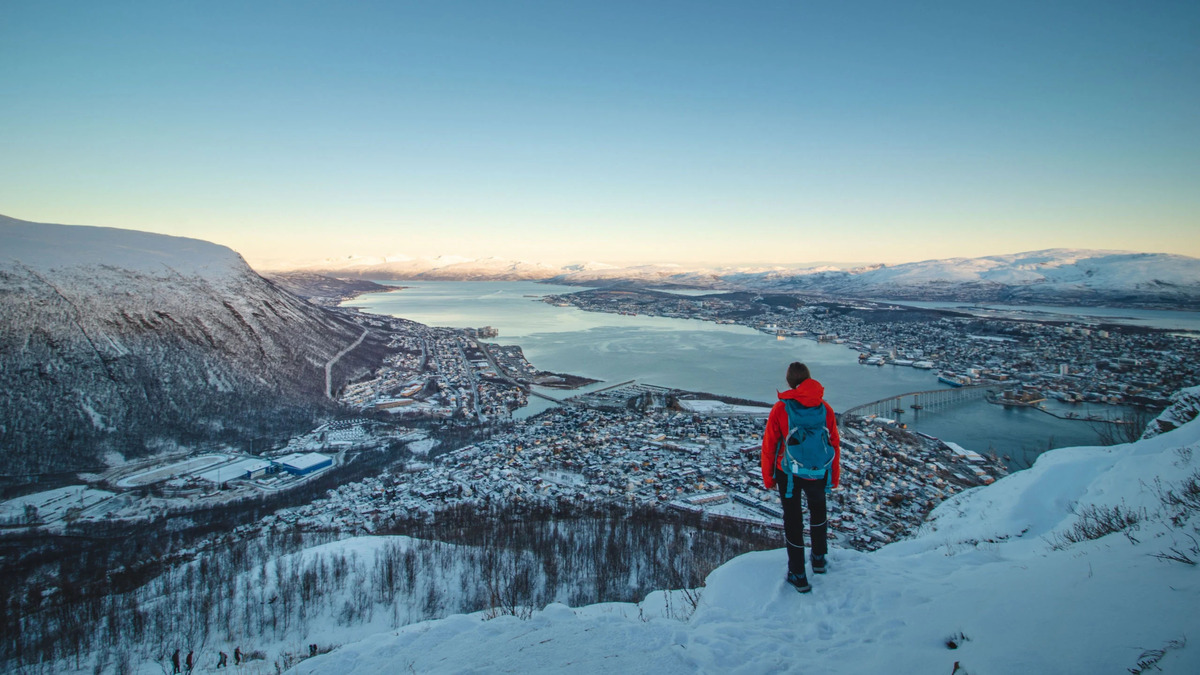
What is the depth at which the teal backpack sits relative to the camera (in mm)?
2188

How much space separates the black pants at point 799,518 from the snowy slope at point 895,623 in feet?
0.42

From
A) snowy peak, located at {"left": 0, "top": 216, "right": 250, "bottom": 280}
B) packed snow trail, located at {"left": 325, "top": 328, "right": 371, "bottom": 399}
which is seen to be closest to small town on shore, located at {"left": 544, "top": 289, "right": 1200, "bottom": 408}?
packed snow trail, located at {"left": 325, "top": 328, "right": 371, "bottom": 399}

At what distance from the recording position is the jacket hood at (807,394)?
7.05 feet

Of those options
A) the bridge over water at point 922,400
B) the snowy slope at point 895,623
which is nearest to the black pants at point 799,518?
the snowy slope at point 895,623

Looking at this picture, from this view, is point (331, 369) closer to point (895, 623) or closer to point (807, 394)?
point (807, 394)

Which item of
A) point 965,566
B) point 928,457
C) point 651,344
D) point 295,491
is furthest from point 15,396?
point 651,344

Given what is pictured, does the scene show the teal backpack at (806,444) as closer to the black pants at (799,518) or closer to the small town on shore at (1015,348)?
the black pants at (799,518)

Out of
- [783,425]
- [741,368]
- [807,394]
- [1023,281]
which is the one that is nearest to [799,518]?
[783,425]

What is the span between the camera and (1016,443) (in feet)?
40.8

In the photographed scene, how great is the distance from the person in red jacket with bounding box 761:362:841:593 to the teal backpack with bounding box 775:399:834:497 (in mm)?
23

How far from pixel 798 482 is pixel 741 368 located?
70.0 ft

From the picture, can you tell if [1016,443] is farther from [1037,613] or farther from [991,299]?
[991,299]

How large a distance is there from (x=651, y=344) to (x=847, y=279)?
67.3 metres

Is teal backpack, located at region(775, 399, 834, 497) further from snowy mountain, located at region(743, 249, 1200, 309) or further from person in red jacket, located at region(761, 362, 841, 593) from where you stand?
snowy mountain, located at region(743, 249, 1200, 309)
